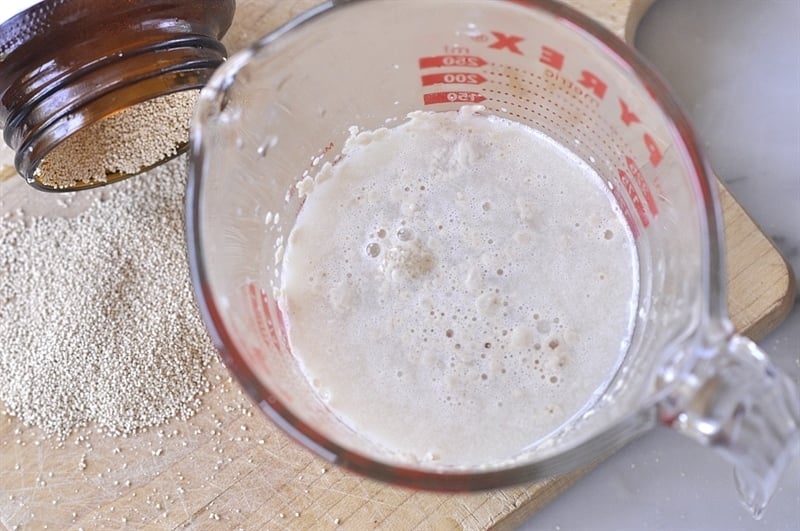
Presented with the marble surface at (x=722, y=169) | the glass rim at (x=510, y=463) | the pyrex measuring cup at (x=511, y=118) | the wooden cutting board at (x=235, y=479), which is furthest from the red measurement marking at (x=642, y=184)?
the marble surface at (x=722, y=169)

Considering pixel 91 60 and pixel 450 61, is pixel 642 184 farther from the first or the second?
pixel 91 60

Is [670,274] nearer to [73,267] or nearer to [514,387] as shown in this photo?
[514,387]

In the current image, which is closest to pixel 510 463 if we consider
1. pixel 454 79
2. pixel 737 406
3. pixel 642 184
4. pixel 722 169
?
pixel 737 406

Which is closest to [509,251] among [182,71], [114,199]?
[182,71]

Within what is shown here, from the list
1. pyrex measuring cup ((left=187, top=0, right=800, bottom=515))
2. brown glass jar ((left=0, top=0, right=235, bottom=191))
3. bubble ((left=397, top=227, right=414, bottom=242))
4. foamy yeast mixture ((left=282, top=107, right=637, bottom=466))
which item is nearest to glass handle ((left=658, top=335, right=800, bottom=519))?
pyrex measuring cup ((left=187, top=0, right=800, bottom=515))

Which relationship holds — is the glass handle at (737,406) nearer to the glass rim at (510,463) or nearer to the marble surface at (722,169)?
the glass rim at (510,463)

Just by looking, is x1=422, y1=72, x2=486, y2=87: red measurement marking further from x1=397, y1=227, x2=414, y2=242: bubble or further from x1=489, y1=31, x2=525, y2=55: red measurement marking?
x1=397, y1=227, x2=414, y2=242: bubble

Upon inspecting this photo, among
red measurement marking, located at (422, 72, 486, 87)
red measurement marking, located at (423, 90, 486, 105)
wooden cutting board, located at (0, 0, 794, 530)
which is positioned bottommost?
wooden cutting board, located at (0, 0, 794, 530)

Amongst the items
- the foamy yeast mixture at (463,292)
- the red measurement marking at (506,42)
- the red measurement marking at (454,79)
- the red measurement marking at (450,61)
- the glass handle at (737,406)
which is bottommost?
the foamy yeast mixture at (463,292)
